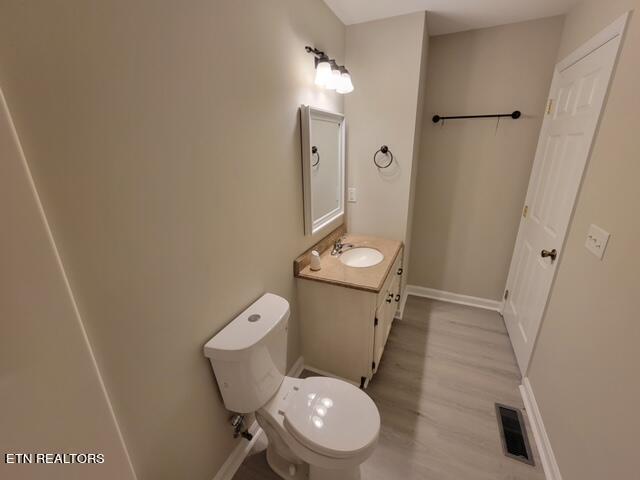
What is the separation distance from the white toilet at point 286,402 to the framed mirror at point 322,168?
696 mm

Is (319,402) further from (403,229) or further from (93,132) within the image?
(403,229)

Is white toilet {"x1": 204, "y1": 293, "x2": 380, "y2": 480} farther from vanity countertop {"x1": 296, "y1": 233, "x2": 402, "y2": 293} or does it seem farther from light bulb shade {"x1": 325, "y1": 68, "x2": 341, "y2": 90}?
light bulb shade {"x1": 325, "y1": 68, "x2": 341, "y2": 90}

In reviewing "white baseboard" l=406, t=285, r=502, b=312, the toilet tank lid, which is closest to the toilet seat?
the toilet tank lid

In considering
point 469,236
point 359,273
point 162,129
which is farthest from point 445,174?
point 162,129

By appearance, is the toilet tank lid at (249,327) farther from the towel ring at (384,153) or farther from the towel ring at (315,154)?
the towel ring at (384,153)

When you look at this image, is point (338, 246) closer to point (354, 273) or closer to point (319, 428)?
point (354, 273)

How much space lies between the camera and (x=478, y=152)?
2.35 m

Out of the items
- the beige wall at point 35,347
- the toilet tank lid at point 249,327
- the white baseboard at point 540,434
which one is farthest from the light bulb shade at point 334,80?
the white baseboard at point 540,434

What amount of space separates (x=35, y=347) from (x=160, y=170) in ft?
1.75

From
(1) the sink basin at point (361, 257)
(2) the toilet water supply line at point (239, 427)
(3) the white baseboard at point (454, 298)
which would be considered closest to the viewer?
(2) the toilet water supply line at point (239, 427)

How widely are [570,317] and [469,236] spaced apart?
51.5 inches

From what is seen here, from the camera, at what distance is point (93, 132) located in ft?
2.22

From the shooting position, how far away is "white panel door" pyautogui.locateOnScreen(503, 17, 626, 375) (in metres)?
1.38

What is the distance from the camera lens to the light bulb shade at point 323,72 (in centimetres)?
158
